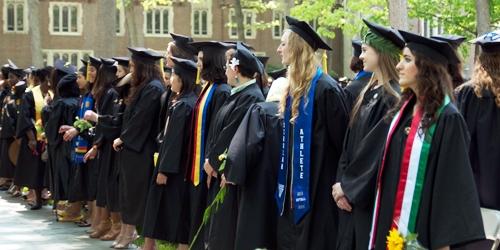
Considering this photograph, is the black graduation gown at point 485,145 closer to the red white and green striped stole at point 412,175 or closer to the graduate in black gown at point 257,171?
the red white and green striped stole at point 412,175

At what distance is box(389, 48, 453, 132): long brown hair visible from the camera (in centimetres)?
468

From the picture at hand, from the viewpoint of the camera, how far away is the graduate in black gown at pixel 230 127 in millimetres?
6863

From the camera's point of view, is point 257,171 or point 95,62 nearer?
point 257,171

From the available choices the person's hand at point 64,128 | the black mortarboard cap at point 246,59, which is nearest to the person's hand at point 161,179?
the black mortarboard cap at point 246,59

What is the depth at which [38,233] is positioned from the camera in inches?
420

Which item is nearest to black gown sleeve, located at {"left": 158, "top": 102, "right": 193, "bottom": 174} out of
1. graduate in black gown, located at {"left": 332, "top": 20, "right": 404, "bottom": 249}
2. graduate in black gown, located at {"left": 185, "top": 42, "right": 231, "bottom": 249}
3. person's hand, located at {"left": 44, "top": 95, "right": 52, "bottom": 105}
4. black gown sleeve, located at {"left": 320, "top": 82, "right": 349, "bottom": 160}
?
graduate in black gown, located at {"left": 185, "top": 42, "right": 231, "bottom": 249}

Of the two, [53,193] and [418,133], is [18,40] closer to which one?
[53,193]

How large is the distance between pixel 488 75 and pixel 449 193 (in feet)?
5.27

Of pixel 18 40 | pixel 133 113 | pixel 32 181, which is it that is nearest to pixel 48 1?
pixel 18 40

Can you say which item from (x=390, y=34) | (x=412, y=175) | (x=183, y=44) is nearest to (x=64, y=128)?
(x=183, y=44)

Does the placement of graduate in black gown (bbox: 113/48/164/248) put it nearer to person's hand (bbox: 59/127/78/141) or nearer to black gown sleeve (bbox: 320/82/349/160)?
person's hand (bbox: 59/127/78/141)

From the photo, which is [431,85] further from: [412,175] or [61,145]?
[61,145]

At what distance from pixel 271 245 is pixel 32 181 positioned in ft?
24.9

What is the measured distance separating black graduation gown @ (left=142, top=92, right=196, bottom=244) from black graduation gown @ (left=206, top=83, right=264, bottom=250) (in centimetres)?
82
